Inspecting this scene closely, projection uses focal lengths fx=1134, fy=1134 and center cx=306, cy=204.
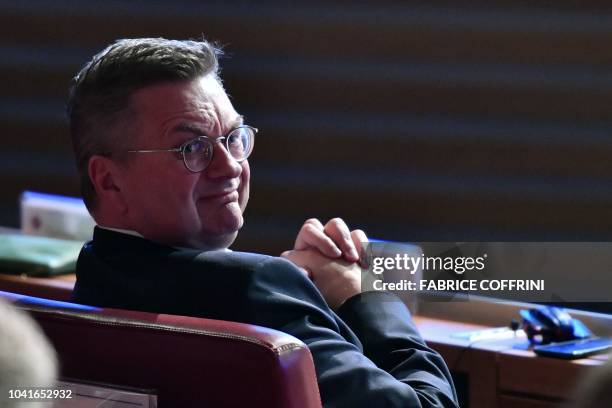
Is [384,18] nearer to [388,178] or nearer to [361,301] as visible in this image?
[388,178]

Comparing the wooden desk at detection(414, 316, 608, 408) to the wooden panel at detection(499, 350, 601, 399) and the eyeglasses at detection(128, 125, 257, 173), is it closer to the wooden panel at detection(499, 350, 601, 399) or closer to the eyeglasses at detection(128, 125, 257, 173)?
the wooden panel at detection(499, 350, 601, 399)

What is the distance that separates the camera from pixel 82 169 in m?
2.24

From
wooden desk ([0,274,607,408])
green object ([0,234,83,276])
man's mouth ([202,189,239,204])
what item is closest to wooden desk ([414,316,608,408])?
wooden desk ([0,274,607,408])

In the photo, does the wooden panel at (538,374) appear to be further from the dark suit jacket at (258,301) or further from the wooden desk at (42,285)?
the wooden desk at (42,285)

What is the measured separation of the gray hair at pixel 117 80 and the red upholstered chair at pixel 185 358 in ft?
1.61

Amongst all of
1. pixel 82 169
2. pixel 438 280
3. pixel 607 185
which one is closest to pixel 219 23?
pixel 607 185

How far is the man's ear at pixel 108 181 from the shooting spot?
220 centimetres

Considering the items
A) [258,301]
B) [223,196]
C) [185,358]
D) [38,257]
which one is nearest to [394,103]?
[38,257]

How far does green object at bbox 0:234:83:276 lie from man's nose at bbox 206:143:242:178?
110 centimetres

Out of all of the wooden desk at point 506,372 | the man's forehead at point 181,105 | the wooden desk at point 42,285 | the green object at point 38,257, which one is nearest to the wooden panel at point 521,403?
the wooden desk at point 506,372

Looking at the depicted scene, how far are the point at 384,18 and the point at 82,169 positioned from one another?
2.09 meters

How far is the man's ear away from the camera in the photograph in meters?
2.20

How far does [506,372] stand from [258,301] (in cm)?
86

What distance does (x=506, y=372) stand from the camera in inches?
99.8
